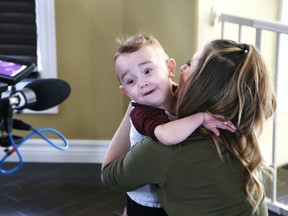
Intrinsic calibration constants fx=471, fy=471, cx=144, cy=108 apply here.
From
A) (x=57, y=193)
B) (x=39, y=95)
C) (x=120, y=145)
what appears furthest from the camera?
(x=57, y=193)

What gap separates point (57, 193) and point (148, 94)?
5.22ft

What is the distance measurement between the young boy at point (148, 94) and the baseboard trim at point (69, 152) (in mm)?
1661

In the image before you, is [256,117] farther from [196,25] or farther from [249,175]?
[196,25]

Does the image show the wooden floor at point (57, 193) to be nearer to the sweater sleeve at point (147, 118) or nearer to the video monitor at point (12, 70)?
the sweater sleeve at point (147, 118)

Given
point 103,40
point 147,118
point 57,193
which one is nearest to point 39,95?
point 147,118

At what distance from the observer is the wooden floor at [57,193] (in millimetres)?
2428

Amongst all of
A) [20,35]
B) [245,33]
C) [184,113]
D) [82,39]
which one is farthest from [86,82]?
[184,113]

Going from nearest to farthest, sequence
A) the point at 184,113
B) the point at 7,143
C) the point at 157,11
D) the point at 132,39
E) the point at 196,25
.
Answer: the point at 7,143
the point at 184,113
the point at 132,39
the point at 196,25
the point at 157,11

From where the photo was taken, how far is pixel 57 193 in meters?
2.60

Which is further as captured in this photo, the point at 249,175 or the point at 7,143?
the point at 249,175

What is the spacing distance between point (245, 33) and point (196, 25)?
1.39ft

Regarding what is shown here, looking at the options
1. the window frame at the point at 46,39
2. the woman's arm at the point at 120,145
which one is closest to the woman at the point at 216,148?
the woman's arm at the point at 120,145

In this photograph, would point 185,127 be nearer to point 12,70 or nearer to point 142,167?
point 142,167

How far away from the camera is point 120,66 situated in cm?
122
